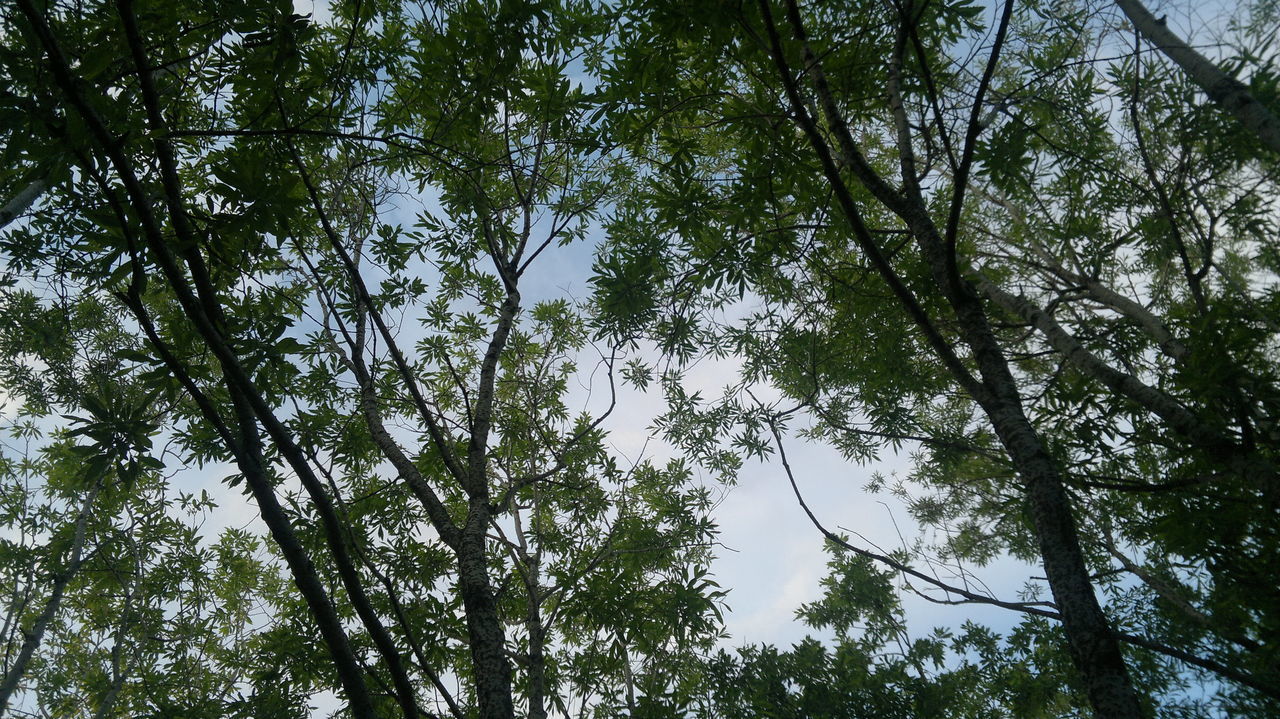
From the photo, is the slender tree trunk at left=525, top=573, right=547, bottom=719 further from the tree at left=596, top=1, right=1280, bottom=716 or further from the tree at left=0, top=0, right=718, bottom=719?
the tree at left=596, top=1, right=1280, bottom=716

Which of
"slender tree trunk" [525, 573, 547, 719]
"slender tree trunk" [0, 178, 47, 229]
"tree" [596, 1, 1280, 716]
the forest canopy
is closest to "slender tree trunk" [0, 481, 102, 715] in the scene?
the forest canopy

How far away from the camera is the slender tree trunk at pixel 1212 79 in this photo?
3.62 meters

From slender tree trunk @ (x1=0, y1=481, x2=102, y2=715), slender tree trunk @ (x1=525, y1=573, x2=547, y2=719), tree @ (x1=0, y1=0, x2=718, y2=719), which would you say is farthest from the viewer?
slender tree trunk @ (x1=0, y1=481, x2=102, y2=715)

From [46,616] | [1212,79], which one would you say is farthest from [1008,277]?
[46,616]

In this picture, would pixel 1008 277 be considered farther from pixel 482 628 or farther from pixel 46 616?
pixel 46 616

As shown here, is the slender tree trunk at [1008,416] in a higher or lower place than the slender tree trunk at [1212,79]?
lower

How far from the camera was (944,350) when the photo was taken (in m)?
2.44

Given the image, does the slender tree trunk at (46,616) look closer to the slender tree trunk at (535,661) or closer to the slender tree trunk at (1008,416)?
the slender tree trunk at (535,661)

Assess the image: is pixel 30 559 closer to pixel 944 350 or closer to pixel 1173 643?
pixel 944 350

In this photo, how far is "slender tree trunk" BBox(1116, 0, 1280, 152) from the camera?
11.9ft

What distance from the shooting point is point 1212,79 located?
3.92 metres

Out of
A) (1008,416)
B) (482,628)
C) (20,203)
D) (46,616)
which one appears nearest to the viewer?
(1008,416)

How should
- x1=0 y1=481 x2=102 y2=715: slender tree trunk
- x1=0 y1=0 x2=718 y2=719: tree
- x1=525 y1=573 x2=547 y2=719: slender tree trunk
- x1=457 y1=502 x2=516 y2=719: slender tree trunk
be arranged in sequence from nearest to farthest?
x1=0 y1=0 x2=718 y2=719: tree < x1=457 y1=502 x2=516 y2=719: slender tree trunk < x1=525 y1=573 x2=547 y2=719: slender tree trunk < x1=0 y1=481 x2=102 y2=715: slender tree trunk

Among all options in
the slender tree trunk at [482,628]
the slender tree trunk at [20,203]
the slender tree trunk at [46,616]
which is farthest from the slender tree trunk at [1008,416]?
the slender tree trunk at [46,616]
